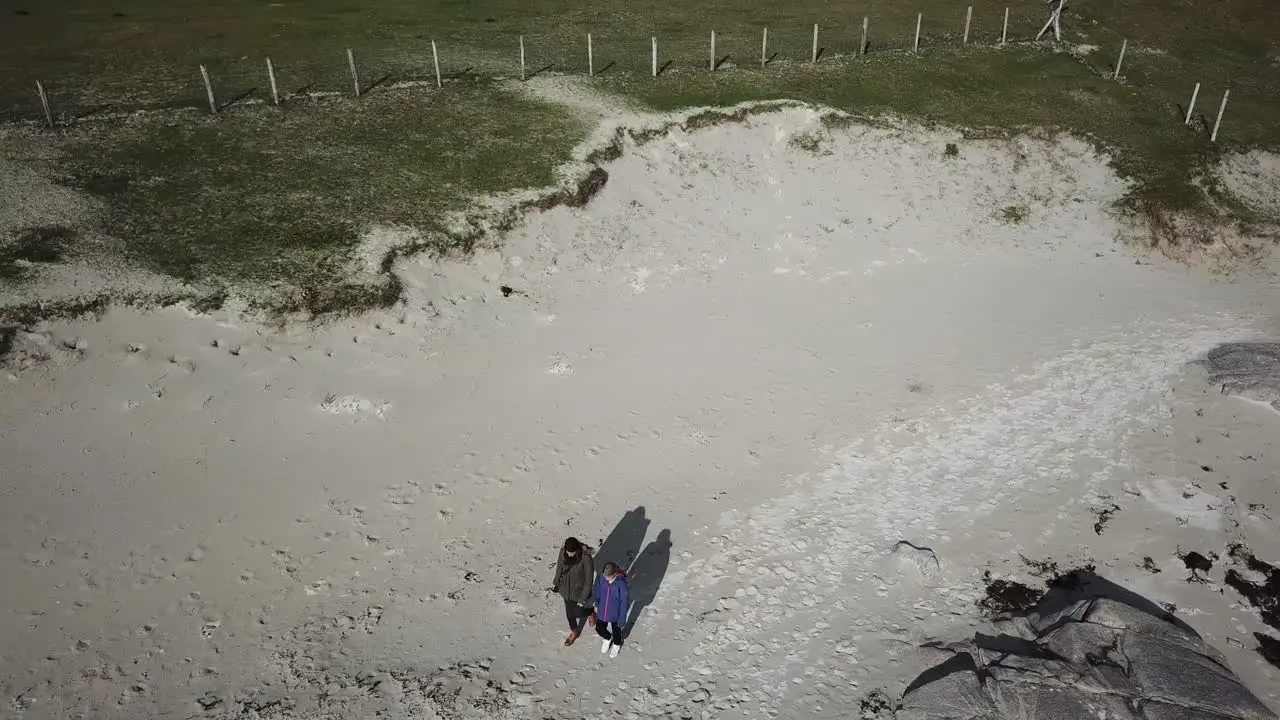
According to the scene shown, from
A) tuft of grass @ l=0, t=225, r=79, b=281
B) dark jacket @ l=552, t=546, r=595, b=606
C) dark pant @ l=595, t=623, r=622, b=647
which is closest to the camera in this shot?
dark jacket @ l=552, t=546, r=595, b=606

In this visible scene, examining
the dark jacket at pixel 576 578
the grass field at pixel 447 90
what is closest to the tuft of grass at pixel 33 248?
the grass field at pixel 447 90

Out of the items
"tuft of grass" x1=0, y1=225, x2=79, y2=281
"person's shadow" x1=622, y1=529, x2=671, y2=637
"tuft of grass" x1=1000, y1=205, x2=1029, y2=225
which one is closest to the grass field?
"tuft of grass" x1=0, y1=225, x2=79, y2=281

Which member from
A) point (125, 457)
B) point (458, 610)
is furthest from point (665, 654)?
point (125, 457)

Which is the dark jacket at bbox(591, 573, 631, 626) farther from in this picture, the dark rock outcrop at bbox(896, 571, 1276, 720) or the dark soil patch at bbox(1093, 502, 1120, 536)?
the dark soil patch at bbox(1093, 502, 1120, 536)

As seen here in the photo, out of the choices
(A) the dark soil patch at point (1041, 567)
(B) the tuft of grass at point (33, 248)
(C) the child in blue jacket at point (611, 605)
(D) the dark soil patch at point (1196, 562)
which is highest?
(B) the tuft of grass at point (33, 248)

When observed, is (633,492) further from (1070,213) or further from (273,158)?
(1070,213)

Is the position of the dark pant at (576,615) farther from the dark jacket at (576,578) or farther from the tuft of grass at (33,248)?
the tuft of grass at (33,248)
